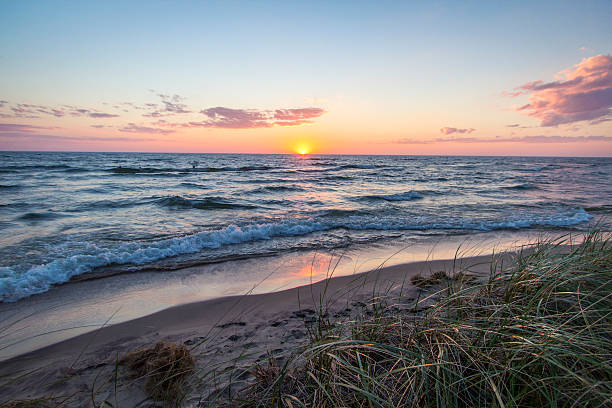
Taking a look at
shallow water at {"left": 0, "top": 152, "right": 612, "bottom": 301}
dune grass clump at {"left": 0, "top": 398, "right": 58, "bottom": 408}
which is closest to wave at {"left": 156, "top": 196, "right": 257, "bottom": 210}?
shallow water at {"left": 0, "top": 152, "right": 612, "bottom": 301}

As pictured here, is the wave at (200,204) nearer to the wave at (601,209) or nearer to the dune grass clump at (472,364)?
the dune grass clump at (472,364)

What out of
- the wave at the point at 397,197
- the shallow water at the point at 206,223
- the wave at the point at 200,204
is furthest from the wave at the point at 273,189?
the wave at the point at 397,197

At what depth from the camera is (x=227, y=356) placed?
9.34 feet

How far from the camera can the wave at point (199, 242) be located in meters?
4.83

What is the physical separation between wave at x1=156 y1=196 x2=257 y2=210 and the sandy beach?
875 centimetres

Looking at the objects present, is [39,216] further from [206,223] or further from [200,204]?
[206,223]

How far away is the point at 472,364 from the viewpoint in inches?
67.6

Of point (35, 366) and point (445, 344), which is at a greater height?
point (445, 344)

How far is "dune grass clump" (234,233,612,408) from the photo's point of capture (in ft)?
4.55

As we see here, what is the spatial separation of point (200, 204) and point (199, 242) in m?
6.31

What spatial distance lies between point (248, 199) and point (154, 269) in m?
9.43

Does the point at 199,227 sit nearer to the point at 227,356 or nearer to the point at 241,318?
the point at 241,318

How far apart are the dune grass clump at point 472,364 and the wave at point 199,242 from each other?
5.16 m

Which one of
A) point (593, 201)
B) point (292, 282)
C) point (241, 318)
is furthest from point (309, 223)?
point (593, 201)
